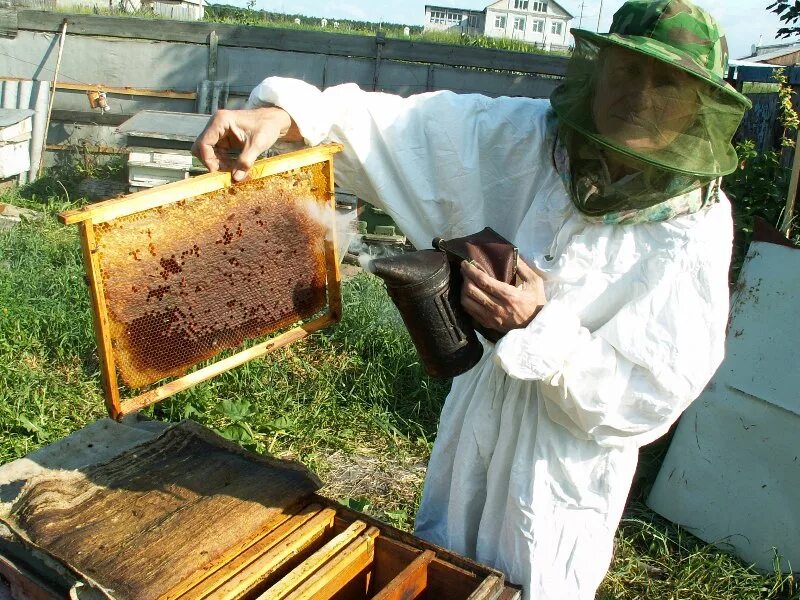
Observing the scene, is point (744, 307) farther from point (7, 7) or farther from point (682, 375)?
point (7, 7)

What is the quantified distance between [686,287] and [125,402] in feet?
4.29

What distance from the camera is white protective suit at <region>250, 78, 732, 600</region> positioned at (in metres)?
1.60

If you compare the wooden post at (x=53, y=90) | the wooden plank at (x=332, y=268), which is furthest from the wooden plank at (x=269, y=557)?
the wooden post at (x=53, y=90)

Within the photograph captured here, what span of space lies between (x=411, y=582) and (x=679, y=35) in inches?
51.5

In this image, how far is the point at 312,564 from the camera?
1.66 metres

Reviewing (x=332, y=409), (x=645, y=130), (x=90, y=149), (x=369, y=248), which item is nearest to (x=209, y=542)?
(x=645, y=130)

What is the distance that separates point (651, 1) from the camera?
1676 mm

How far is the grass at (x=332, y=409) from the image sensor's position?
348 centimetres

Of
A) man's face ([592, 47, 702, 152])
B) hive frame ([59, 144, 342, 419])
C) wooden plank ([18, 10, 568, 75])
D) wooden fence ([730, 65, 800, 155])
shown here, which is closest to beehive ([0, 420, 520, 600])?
hive frame ([59, 144, 342, 419])

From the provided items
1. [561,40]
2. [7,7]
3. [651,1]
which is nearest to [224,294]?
[651,1]

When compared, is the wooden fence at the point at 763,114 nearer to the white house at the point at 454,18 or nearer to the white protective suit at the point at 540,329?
the white protective suit at the point at 540,329

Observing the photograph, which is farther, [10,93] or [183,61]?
[183,61]

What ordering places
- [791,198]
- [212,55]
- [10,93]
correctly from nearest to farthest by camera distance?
1. [791,198]
2. [10,93]
3. [212,55]

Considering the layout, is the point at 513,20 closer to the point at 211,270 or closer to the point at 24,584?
the point at 211,270
